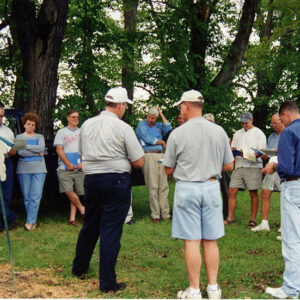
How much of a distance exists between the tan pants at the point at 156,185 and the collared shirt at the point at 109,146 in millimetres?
3826

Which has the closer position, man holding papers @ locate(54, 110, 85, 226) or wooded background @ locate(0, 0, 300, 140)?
man holding papers @ locate(54, 110, 85, 226)

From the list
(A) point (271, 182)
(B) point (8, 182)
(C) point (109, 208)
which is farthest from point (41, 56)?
(C) point (109, 208)

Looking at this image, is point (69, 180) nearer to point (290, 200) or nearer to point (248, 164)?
point (248, 164)

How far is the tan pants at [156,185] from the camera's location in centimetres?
864

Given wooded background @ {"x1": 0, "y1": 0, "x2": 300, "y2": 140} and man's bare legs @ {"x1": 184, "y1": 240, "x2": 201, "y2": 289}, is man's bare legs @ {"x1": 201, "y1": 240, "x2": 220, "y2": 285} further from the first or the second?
wooded background @ {"x1": 0, "y1": 0, "x2": 300, "y2": 140}

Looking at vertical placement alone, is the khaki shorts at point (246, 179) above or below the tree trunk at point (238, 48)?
below

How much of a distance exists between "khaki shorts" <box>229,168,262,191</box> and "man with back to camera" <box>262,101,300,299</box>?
353 centimetres

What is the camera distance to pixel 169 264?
584 cm

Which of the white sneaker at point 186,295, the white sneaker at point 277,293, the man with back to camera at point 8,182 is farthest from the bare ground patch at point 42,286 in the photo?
the man with back to camera at point 8,182

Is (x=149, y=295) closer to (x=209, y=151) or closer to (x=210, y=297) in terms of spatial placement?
(x=210, y=297)

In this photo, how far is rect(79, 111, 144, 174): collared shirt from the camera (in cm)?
473

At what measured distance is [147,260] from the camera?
5977mm

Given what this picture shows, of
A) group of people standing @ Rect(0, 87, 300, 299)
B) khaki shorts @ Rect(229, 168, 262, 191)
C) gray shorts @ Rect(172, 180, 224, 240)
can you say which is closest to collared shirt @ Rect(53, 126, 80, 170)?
khaki shorts @ Rect(229, 168, 262, 191)

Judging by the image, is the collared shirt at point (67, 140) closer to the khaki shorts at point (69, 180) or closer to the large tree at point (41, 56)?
the khaki shorts at point (69, 180)
